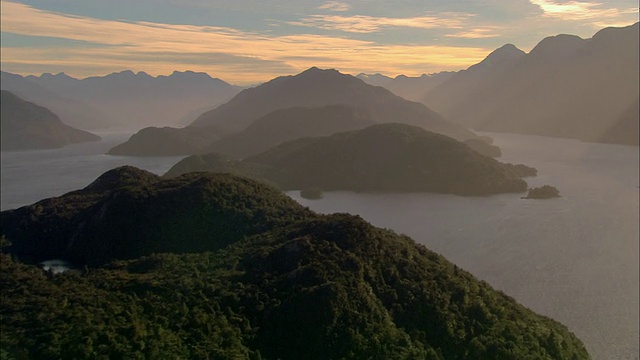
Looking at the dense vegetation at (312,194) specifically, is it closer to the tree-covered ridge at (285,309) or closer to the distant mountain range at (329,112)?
the tree-covered ridge at (285,309)

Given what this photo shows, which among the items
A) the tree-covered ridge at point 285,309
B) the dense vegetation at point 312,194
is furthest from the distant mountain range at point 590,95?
the tree-covered ridge at point 285,309

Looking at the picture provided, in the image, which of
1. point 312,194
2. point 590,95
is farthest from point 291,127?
point 590,95

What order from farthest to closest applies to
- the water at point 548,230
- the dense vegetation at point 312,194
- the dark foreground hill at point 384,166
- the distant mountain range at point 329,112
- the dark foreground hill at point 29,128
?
the dark foreground hill at point 29,128 → the distant mountain range at point 329,112 → the dark foreground hill at point 384,166 → the dense vegetation at point 312,194 → the water at point 548,230

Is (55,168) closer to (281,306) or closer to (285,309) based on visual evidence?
(281,306)

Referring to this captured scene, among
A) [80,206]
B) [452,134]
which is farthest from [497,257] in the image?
[452,134]

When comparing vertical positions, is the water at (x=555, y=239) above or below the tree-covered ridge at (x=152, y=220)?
below

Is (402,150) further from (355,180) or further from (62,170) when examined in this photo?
(62,170)
